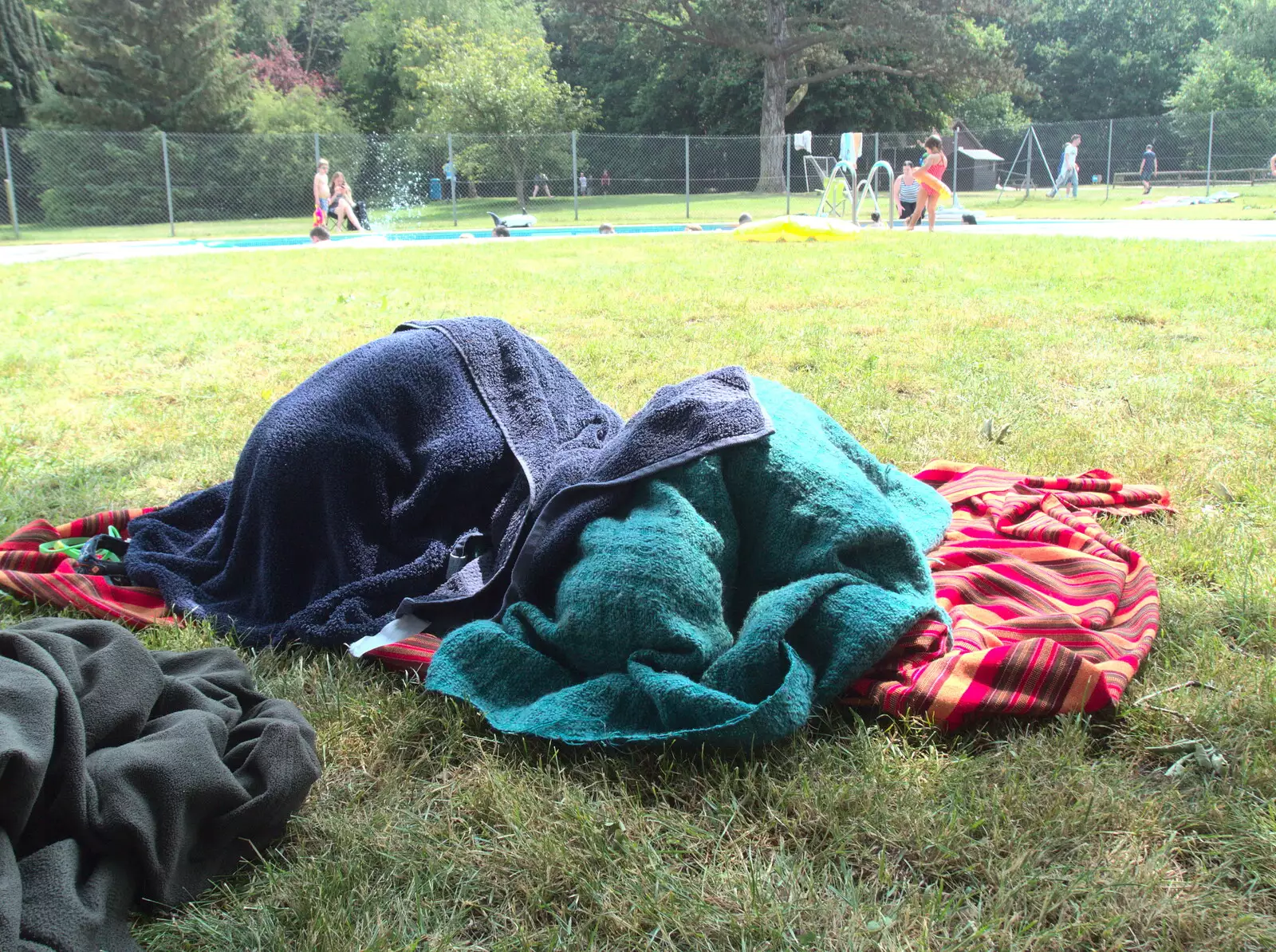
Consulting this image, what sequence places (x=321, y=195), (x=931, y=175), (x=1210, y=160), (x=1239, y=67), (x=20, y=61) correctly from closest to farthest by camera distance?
(x=931, y=175) → (x=321, y=195) → (x=1210, y=160) → (x=20, y=61) → (x=1239, y=67)

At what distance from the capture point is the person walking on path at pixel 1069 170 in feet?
90.2

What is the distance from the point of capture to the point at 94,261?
12000 millimetres

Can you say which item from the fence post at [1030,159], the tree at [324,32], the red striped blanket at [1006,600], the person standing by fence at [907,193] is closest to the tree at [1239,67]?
the fence post at [1030,159]

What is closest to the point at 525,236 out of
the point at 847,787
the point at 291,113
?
the point at 847,787

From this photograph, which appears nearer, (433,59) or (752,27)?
(752,27)

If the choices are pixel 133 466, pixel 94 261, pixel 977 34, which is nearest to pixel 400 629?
pixel 133 466

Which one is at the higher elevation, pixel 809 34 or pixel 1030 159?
pixel 809 34

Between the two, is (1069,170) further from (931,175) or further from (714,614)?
(714,614)

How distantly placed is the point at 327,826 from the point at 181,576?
45.9 inches

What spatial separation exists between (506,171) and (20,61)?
15.4 meters

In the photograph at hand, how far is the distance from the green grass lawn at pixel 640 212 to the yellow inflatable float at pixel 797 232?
8958mm

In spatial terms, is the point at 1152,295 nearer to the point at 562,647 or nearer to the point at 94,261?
the point at 562,647

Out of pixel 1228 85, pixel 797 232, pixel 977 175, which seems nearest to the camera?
pixel 797 232

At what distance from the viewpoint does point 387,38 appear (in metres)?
39.4
